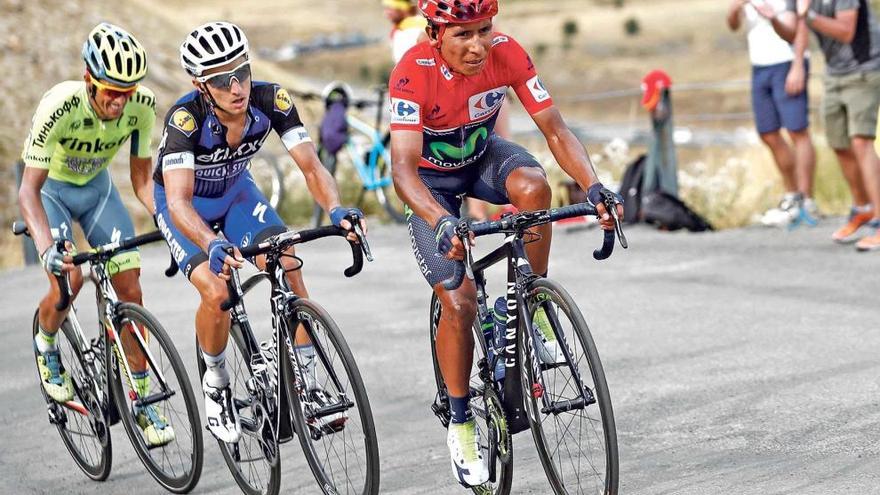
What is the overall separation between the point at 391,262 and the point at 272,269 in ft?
22.0

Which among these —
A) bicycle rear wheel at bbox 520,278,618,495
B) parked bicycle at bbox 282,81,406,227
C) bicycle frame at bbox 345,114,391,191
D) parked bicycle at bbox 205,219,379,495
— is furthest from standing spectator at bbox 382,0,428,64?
bicycle rear wheel at bbox 520,278,618,495

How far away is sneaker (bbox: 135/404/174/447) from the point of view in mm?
7000

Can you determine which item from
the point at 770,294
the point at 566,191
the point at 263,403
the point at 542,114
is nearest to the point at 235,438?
the point at 263,403

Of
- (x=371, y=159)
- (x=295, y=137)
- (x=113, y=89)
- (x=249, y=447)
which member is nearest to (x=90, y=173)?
(x=113, y=89)

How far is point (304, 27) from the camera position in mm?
102000

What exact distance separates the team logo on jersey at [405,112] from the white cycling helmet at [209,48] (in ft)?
2.74

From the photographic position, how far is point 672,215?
42.1 feet

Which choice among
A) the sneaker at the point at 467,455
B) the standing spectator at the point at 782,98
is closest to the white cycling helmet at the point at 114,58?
the sneaker at the point at 467,455

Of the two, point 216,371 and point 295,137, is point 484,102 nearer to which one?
point 295,137

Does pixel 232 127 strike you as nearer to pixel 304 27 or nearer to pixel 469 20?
pixel 469 20

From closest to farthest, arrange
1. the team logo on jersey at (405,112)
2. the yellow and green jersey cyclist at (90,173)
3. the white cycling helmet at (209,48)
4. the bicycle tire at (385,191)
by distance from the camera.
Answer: the team logo on jersey at (405,112)
the white cycling helmet at (209,48)
the yellow and green jersey cyclist at (90,173)
the bicycle tire at (385,191)

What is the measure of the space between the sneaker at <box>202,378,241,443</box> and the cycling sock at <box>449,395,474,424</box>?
1.13 metres

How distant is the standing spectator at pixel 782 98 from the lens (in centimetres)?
1150

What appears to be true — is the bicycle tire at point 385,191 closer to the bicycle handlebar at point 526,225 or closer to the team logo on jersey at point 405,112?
the team logo on jersey at point 405,112
